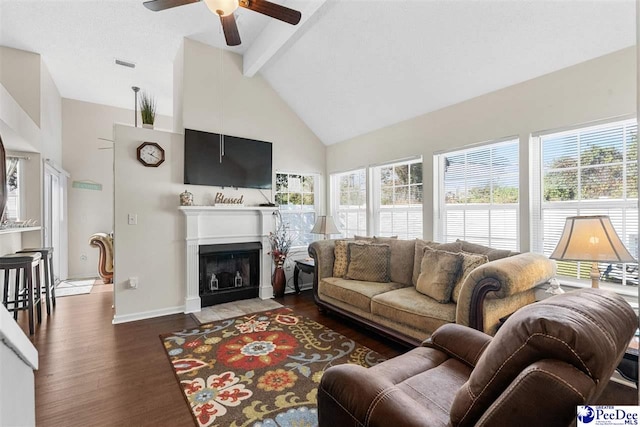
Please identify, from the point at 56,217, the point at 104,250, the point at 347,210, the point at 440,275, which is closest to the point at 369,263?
the point at 440,275

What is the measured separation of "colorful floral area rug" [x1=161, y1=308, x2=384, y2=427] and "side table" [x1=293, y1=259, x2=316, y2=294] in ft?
2.73

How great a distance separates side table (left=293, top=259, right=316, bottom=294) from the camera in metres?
4.23

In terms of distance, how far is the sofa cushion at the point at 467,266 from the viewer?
8.43ft

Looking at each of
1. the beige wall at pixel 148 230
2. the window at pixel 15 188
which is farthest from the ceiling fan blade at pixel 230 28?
the window at pixel 15 188

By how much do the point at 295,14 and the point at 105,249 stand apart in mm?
4759

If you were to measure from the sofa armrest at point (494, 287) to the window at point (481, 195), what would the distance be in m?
0.83

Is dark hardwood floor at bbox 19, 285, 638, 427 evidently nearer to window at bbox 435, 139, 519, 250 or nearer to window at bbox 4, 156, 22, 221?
window at bbox 435, 139, 519, 250

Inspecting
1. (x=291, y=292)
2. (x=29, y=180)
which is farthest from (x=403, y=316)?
(x=29, y=180)

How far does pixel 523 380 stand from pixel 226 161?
4066 millimetres

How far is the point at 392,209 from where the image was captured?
4293mm

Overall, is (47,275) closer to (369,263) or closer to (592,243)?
(369,263)

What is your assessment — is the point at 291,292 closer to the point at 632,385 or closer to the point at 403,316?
the point at 403,316

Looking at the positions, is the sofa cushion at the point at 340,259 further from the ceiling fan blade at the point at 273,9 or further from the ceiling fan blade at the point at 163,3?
the ceiling fan blade at the point at 163,3

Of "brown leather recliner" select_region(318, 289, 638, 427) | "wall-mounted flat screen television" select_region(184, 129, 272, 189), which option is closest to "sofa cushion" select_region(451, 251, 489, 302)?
"brown leather recliner" select_region(318, 289, 638, 427)
